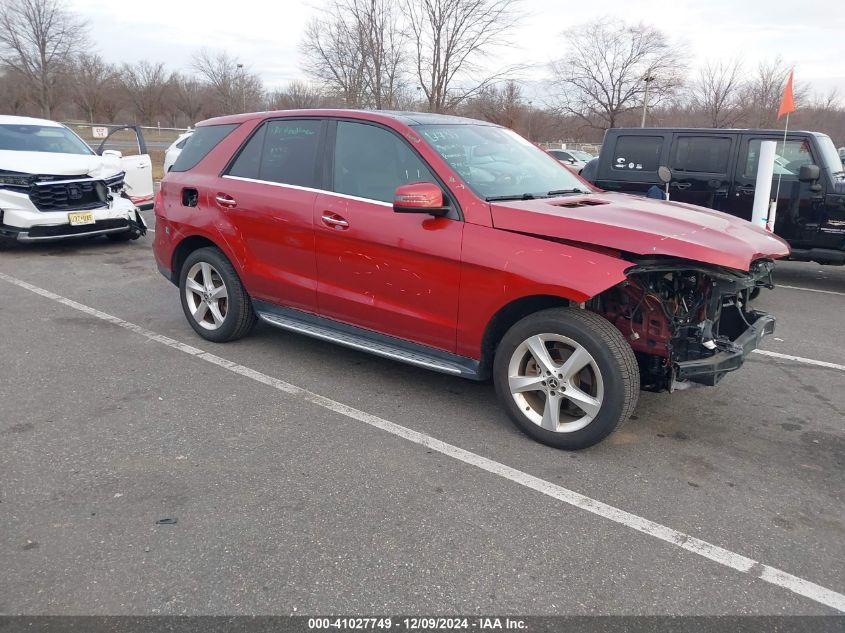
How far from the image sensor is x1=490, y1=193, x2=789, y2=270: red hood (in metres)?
3.36

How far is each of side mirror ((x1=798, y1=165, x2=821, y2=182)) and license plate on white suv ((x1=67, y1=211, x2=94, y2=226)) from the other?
343 inches

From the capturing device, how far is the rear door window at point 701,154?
329 inches

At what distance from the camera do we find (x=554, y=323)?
3.56m

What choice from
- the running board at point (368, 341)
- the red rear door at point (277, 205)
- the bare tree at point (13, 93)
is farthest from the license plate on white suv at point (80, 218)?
the bare tree at point (13, 93)

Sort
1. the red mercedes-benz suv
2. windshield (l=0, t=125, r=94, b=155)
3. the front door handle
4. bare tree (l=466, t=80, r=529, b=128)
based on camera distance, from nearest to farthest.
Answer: the red mercedes-benz suv, the front door handle, windshield (l=0, t=125, r=94, b=155), bare tree (l=466, t=80, r=529, b=128)

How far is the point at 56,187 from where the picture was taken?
8461 millimetres

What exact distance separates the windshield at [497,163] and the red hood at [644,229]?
24cm

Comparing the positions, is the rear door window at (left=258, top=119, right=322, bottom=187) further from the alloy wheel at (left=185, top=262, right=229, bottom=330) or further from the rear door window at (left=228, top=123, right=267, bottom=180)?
the alloy wheel at (left=185, top=262, right=229, bottom=330)

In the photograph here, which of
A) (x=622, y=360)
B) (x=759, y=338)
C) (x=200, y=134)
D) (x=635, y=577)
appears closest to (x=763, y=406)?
(x=759, y=338)

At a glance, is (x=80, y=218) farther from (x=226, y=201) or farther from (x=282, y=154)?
(x=282, y=154)

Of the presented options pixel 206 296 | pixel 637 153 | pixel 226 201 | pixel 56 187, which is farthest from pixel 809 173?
pixel 56 187

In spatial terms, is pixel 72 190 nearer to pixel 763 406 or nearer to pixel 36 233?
pixel 36 233

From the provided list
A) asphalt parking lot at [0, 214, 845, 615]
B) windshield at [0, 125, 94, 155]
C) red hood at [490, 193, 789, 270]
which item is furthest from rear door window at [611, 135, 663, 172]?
windshield at [0, 125, 94, 155]

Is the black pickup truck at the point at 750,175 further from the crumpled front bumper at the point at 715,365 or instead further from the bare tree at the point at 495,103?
the bare tree at the point at 495,103
